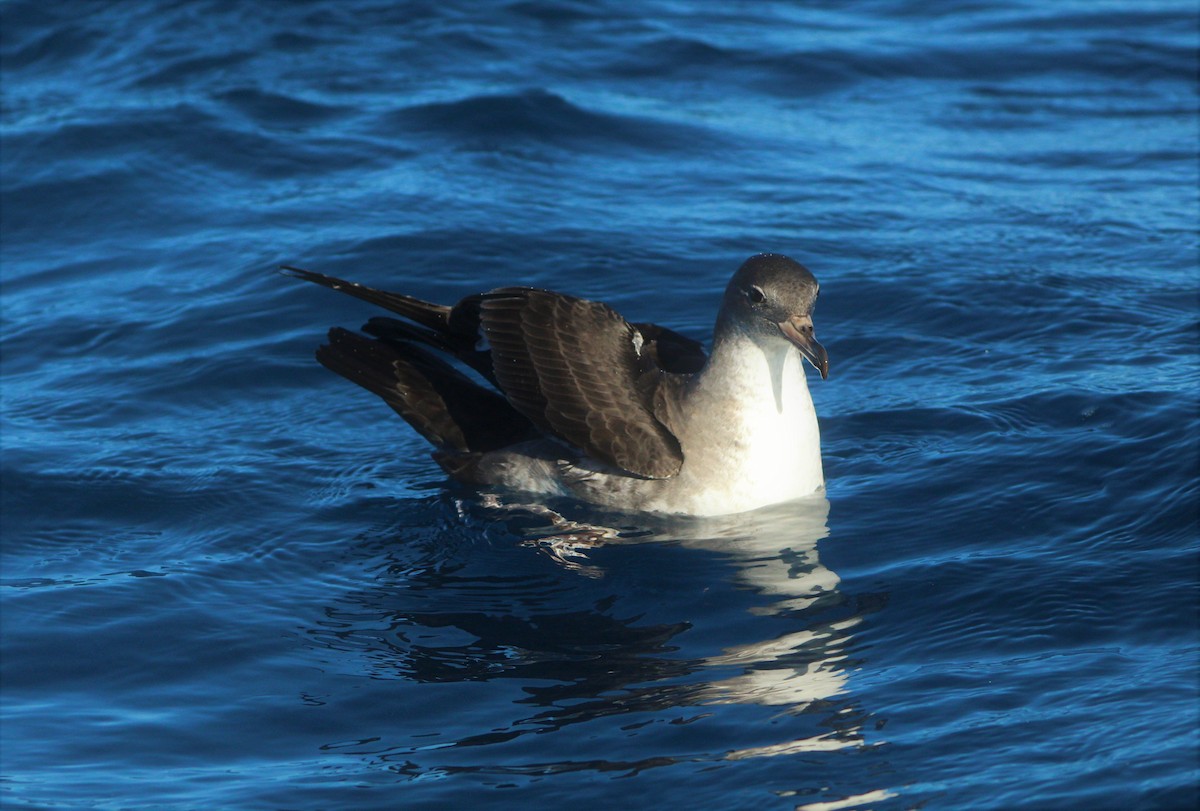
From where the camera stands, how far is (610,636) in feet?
20.7

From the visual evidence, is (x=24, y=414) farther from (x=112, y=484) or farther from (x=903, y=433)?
(x=903, y=433)

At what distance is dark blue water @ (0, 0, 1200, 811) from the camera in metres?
5.46

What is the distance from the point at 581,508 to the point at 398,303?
1375 mm

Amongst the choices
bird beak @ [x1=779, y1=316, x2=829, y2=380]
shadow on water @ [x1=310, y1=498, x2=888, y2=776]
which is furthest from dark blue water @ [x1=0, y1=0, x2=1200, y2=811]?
bird beak @ [x1=779, y1=316, x2=829, y2=380]

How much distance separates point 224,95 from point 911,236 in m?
6.55

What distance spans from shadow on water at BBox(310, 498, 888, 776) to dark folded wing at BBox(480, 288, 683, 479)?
379mm

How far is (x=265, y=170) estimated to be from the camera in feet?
41.5

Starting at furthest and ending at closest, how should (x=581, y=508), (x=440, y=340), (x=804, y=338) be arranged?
(x=440, y=340) → (x=581, y=508) → (x=804, y=338)

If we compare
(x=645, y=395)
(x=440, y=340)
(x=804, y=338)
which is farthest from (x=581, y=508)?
(x=804, y=338)

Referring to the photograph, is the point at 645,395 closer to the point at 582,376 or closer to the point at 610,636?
the point at 582,376

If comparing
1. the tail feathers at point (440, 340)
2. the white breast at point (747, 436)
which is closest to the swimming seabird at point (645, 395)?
the white breast at point (747, 436)

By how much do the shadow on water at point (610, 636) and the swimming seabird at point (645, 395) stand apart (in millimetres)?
177

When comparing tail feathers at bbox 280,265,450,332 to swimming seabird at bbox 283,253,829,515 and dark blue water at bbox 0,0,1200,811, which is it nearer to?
swimming seabird at bbox 283,253,829,515

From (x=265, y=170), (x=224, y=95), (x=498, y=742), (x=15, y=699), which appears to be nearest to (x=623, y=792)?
(x=498, y=742)
